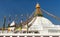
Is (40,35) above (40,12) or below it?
below

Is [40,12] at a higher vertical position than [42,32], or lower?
higher

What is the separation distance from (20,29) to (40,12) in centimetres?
1491

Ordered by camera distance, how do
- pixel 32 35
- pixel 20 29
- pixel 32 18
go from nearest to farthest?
1. pixel 32 35
2. pixel 20 29
3. pixel 32 18

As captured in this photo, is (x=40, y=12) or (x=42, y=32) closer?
(x=42, y=32)

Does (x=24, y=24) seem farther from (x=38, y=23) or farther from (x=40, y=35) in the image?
(x=40, y=35)

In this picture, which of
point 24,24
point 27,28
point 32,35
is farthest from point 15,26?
point 32,35

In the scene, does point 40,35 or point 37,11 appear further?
point 37,11

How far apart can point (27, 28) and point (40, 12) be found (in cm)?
1460

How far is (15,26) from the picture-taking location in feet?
201

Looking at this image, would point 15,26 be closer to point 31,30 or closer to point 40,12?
point 31,30

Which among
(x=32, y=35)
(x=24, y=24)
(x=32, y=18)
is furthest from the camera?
(x=32, y=18)

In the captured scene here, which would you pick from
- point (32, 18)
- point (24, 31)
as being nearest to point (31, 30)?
point (24, 31)

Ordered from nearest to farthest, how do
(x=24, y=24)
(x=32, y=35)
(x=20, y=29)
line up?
(x=32, y=35) → (x=20, y=29) → (x=24, y=24)

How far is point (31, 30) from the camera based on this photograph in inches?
2265
